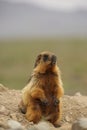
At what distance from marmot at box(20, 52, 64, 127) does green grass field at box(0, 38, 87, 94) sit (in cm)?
1437

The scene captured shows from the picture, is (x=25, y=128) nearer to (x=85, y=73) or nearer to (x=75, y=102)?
(x=75, y=102)

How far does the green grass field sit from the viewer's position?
3180 centimetres

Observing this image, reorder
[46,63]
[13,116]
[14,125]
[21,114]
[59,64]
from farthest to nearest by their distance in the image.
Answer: [59,64], [21,114], [13,116], [46,63], [14,125]

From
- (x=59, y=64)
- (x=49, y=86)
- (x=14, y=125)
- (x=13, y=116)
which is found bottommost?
(x=14, y=125)

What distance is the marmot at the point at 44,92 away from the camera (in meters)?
10.8

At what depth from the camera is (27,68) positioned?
125 feet

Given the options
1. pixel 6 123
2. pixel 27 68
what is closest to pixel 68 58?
pixel 27 68

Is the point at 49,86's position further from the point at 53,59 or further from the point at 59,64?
the point at 59,64

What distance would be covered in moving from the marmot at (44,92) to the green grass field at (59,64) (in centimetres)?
1437

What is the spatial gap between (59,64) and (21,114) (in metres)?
28.0

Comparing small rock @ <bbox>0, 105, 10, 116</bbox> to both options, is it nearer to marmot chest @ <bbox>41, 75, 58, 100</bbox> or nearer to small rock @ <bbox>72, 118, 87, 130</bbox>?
marmot chest @ <bbox>41, 75, 58, 100</bbox>

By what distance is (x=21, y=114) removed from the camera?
11078 mm

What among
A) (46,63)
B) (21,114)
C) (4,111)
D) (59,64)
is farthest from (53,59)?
(59,64)

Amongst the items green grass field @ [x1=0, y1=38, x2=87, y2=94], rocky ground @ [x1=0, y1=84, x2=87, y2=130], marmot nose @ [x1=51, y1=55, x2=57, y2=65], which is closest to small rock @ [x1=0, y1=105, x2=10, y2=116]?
rocky ground @ [x1=0, y1=84, x2=87, y2=130]
